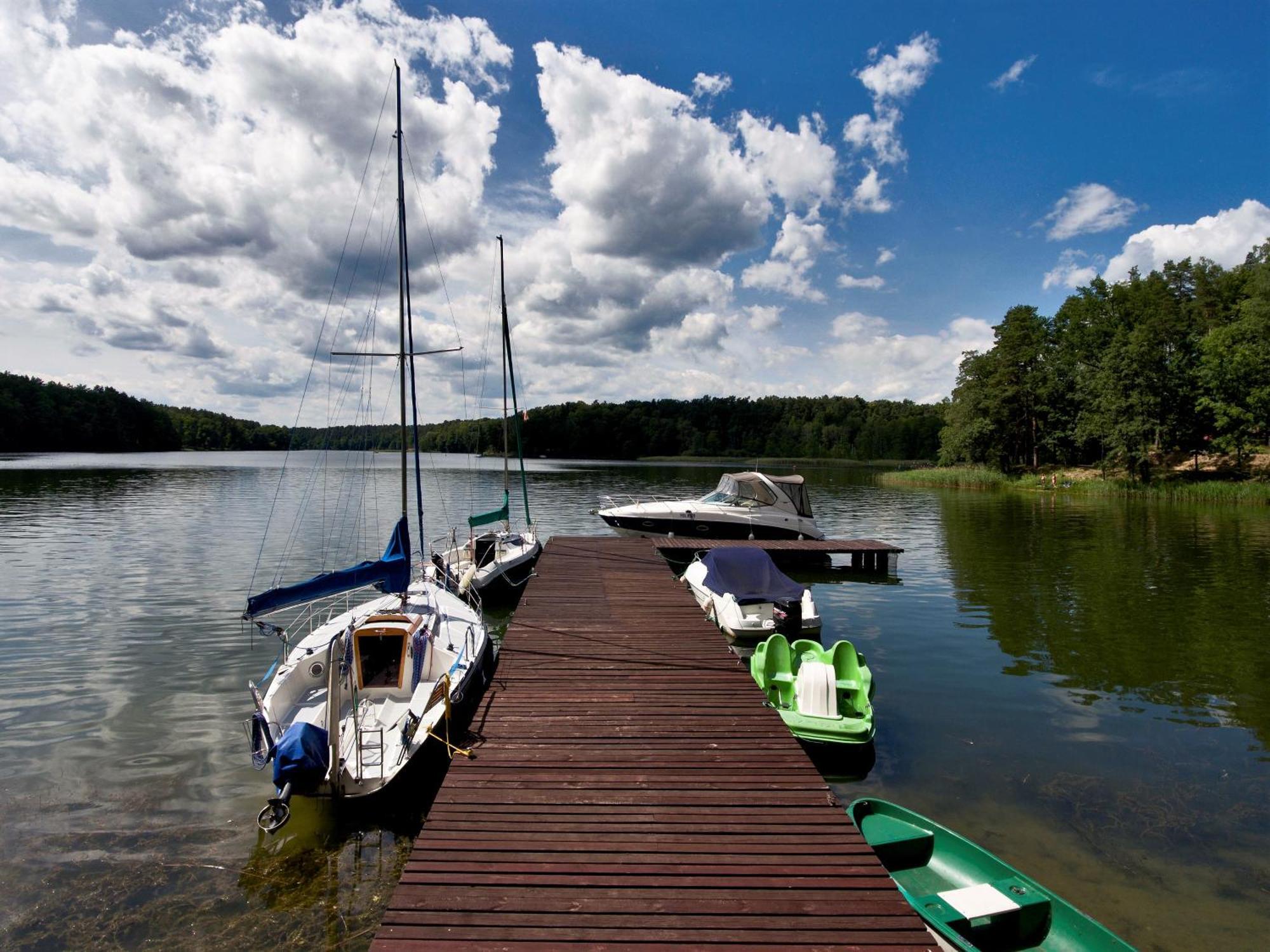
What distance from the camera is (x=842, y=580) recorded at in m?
22.5

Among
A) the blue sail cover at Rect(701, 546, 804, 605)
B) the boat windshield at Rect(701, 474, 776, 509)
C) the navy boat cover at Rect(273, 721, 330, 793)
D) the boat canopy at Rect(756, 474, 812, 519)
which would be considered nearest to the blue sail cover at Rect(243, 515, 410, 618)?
→ the navy boat cover at Rect(273, 721, 330, 793)

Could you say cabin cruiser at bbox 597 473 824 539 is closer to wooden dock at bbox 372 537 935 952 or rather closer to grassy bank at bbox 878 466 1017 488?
wooden dock at bbox 372 537 935 952

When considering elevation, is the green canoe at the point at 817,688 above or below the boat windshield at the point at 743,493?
below

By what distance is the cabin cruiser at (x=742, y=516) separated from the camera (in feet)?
86.1

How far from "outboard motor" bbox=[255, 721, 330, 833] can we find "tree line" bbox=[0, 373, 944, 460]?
116 meters

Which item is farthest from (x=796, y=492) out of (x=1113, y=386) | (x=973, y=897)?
(x=1113, y=386)

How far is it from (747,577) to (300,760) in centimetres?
1042

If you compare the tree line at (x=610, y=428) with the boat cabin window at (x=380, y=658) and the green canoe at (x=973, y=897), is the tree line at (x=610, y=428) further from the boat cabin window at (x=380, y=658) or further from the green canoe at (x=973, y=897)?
the green canoe at (x=973, y=897)

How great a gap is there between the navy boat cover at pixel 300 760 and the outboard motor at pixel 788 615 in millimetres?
9426

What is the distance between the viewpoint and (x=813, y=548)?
2434 cm

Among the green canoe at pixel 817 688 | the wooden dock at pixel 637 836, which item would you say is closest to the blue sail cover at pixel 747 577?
the green canoe at pixel 817 688

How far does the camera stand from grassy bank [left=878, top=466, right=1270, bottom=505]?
142 feet

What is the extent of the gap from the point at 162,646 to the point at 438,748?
376 inches

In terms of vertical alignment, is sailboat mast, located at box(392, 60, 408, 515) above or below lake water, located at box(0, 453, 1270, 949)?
above
